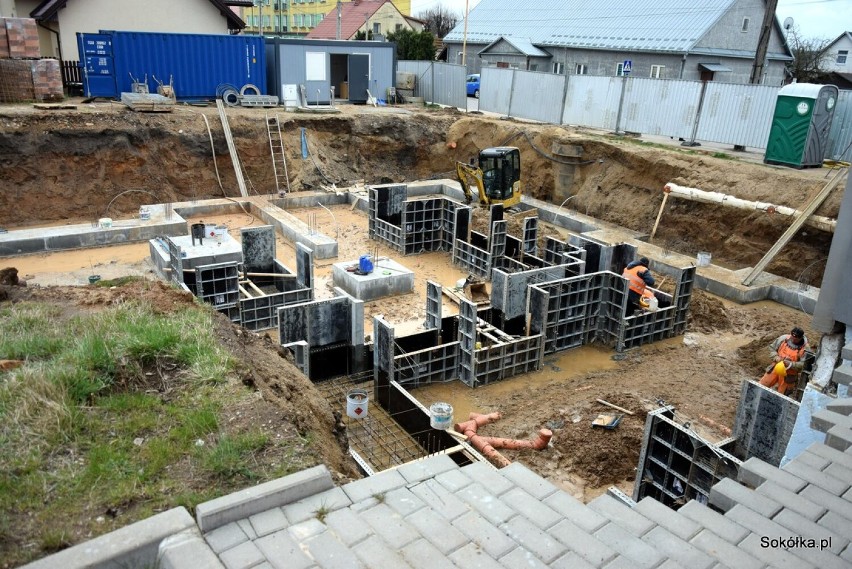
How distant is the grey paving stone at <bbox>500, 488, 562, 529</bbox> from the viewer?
4.11 meters

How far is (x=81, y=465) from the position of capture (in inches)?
176

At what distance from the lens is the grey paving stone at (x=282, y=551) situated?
11.8ft

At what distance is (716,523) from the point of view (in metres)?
4.30

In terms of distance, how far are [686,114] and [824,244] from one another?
7.11 m

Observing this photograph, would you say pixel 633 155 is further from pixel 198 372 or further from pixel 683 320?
pixel 198 372

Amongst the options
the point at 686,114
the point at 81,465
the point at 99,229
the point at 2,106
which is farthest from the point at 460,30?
the point at 81,465

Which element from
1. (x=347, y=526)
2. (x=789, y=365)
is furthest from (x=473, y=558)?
(x=789, y=365)

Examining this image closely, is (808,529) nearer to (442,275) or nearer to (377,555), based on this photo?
(377,555)

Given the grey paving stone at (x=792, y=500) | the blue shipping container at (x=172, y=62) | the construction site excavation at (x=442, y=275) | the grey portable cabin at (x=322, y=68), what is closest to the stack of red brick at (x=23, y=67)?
the construction site excavation at (x=442, y=275)

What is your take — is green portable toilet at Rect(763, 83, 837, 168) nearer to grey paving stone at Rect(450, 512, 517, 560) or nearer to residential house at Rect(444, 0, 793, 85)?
residential house at Rect(444, 0, 793, 85)

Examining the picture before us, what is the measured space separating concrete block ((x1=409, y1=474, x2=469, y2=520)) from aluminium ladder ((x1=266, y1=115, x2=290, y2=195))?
705 inches

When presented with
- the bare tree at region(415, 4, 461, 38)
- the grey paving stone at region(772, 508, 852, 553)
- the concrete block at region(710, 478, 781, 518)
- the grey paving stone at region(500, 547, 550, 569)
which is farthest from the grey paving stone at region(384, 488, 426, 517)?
the bare tree at region(415, 4, 461, 38)

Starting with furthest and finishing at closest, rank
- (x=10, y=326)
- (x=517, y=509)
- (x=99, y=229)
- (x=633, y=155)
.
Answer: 1. (x=633, y=155)
2. (x=99, y=229)
3. (x=10, y=326)
4. (x=517, y=509)

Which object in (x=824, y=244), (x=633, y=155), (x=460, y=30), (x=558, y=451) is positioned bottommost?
(x=558, y=451)
